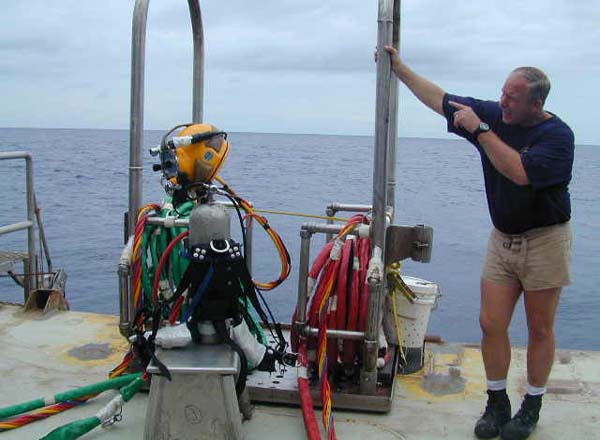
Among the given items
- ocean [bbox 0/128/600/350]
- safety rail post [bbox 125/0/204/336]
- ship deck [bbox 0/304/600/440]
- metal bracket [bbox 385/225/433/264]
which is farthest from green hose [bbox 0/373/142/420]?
ocean [bbox 0/128/600/350]

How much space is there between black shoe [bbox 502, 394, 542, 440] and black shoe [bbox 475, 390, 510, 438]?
0.13ft

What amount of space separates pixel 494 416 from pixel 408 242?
864 millimetres

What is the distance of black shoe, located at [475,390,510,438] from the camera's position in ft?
10.7


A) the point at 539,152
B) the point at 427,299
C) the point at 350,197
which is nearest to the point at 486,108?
the point at 539,152

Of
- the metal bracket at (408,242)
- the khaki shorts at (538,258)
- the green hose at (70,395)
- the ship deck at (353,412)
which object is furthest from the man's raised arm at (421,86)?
the green hose at (70,395)

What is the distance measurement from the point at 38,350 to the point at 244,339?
63.1 inches

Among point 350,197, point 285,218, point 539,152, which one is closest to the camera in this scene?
point 539,152

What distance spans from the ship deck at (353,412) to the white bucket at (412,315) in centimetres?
18

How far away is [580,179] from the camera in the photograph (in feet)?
120

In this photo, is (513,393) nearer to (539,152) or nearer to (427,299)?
(427,299)

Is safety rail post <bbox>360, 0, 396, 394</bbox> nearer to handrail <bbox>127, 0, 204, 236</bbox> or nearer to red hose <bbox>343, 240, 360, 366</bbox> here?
red hose <bbox>343, 240, 360, 366</bbox>

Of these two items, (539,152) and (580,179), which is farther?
(580,179)

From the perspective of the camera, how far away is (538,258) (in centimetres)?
315

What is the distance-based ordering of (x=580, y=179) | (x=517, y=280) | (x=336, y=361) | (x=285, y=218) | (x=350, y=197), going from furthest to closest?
(x=580, y=179)
(x=350, y=197)
(x=285, y=218)
(x=336, y=361)
(x=517, y=280)
